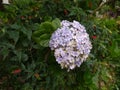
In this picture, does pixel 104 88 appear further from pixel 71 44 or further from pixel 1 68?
pixel 1 68

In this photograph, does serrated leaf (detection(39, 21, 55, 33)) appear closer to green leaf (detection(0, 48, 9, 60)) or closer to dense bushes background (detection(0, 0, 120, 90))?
dense bushes background (detection(0, 0, 120, 90))

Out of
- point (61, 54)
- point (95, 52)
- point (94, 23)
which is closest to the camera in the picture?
point (61, 54)

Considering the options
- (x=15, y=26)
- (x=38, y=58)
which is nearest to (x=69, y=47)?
(x=38, y=58)

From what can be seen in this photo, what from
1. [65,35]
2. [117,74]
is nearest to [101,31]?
[117,74]

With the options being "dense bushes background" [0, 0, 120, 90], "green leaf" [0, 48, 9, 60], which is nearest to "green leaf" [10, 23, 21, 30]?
"dense bushes background" [0, 0, 120, 90]

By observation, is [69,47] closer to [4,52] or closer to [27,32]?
[27,32]

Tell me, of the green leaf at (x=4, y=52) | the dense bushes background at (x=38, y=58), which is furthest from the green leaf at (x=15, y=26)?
the green leaf at (x=4, y=52)

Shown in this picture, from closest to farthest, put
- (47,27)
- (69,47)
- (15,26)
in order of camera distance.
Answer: (69,47), (15,26), (47,27)
